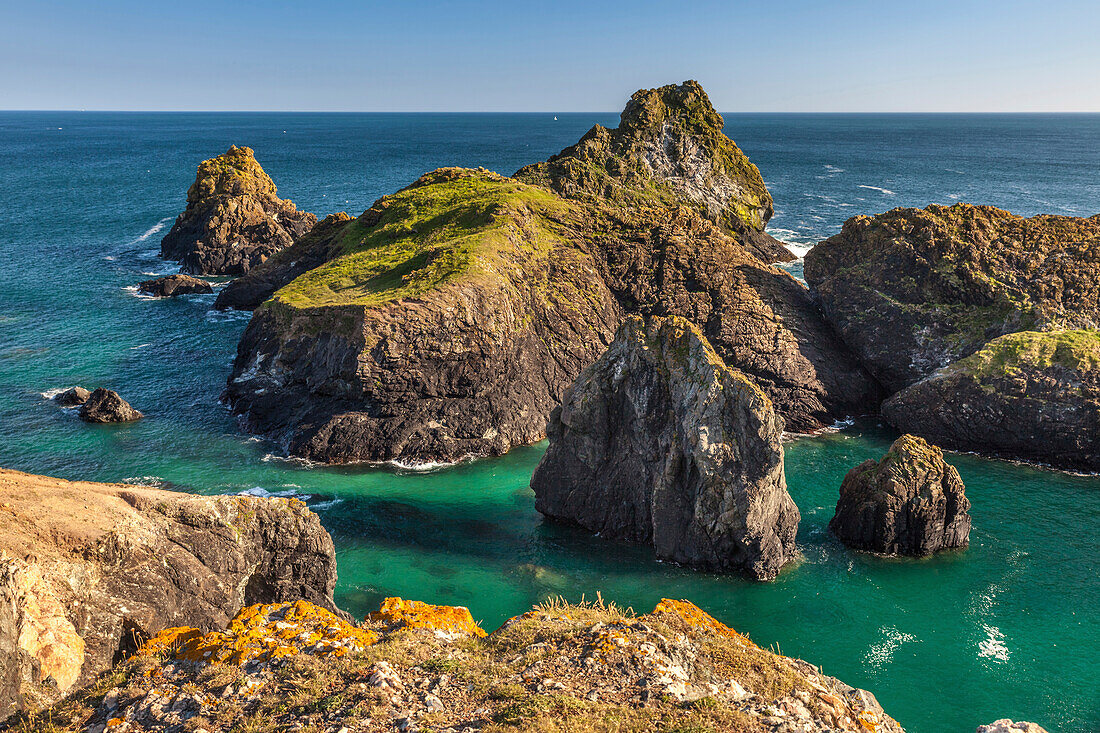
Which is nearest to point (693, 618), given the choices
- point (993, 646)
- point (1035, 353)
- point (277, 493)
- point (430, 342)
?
point (993, 646)

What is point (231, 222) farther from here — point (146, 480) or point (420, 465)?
point (420, 465)

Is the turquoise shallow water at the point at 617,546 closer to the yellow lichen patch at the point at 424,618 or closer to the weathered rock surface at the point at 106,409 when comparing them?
the weathered rock surface at the point at 106,409

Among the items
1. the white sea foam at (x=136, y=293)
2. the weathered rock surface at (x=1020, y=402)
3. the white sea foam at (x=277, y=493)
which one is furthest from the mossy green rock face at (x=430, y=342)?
the white sea foam at (x=136, y=293)

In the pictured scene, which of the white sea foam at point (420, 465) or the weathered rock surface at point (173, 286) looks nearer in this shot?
the white sea foam at point (420, 465)

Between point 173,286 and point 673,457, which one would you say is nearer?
point 673,457

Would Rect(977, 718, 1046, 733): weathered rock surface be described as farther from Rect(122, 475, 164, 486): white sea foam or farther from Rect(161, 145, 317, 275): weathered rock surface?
Rect(161, 145, 317, 275): weathered rock surface

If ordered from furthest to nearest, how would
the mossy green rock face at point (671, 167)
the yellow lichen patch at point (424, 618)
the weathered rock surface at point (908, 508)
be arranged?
the mossy green rock face at point (671, 167) < the weathered rock surface at point (908, 508) < the yellow lichen patch at point (424, 618)

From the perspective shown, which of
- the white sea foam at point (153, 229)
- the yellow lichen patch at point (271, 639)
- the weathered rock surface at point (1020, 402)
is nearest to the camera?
the yellow lichen patch at point (271, 639)

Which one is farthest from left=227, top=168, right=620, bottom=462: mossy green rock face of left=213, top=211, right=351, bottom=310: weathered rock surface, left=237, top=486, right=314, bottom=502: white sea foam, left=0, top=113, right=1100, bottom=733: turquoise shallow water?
left=213, top=211, right=351, bottom=310: weathered rock surface
